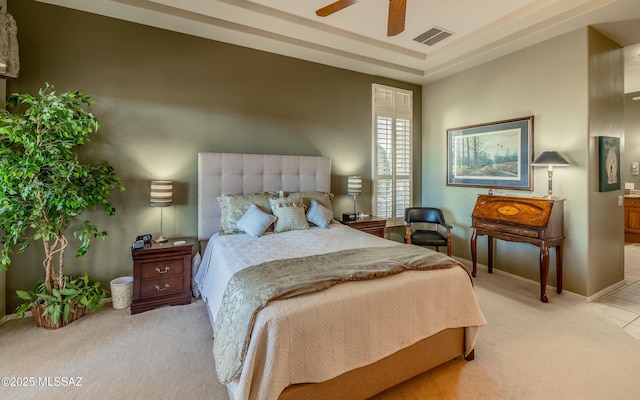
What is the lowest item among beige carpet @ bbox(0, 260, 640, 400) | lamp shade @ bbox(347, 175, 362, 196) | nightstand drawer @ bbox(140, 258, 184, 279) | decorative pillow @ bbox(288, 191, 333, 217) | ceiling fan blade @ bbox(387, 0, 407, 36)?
beige carpet @ bbox(0, 260, 640, 400)

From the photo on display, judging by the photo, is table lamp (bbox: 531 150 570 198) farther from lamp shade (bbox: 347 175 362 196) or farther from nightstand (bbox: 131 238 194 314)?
nightstand (bbox: 131 238 194 314)

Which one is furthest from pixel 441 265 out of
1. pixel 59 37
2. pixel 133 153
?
pixel 59 37

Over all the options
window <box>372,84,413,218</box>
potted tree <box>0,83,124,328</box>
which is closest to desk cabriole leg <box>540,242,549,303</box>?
window <box>372,84,413,218</box>

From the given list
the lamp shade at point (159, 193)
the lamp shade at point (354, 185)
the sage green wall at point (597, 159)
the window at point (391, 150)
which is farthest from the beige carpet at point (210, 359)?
the window at point (391, 150)

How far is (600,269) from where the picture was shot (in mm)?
3582

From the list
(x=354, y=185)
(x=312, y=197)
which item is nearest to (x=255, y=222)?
(x=312, y=197)

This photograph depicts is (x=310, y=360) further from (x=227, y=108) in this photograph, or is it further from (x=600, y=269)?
(x=600, y=269)

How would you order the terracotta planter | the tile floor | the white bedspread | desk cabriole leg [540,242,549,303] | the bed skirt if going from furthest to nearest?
1. desk cabriole leg [540,242,549,303]
2. the tile floor
3. the terracotta planter
4. the bed skirt
5. the white bedspread

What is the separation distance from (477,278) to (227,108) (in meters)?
4.18

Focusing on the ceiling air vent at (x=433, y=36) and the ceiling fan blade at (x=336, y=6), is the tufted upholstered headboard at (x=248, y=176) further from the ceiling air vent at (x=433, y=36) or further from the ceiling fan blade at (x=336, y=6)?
the ceiling air vent at (x=433, y=36)

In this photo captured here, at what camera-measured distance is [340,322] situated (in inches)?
67.7

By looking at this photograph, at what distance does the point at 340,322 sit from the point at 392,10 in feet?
8.47

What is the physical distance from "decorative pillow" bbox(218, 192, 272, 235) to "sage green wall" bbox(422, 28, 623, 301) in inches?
131

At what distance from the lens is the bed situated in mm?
1542
